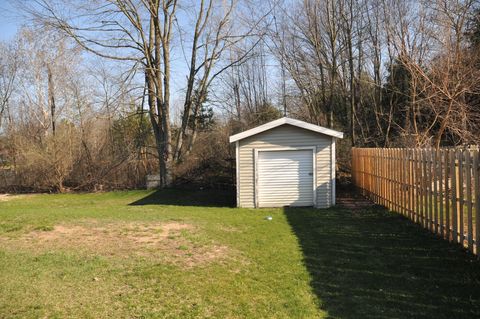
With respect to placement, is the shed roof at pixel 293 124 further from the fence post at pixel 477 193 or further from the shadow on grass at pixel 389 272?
the fence post at pixel 477 193

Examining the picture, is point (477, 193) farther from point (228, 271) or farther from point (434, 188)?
point (228, 271)

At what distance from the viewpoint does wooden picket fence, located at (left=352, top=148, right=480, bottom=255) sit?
6.21 m

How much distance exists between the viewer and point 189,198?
17.2m

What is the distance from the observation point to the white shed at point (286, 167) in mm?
12781

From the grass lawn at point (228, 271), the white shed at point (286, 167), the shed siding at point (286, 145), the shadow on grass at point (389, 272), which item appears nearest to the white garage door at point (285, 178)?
the white shed at point (286, 167)

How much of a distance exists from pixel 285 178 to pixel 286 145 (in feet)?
3.42

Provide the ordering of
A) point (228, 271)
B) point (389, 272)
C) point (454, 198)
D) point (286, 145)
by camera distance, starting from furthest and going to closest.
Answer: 1. point (286, 145)
2. point (454, 198)
3. point (228, 271)
4. point (389, 272)

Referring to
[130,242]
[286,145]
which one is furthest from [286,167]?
[130,242]

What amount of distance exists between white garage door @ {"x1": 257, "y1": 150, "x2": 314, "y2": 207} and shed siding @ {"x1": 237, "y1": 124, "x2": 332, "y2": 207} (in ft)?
0.75

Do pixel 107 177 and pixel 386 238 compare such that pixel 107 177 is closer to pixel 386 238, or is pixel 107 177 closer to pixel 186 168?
pixel 186 168

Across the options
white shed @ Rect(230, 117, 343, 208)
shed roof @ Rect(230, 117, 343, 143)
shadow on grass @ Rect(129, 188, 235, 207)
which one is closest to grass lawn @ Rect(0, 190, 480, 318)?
white shed @ Rect(230, 117, 343, 208)

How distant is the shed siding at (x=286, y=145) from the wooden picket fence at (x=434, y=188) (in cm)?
148

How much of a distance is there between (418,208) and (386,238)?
4.95ft

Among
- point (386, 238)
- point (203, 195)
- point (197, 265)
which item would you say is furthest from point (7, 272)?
point (203, 195)
